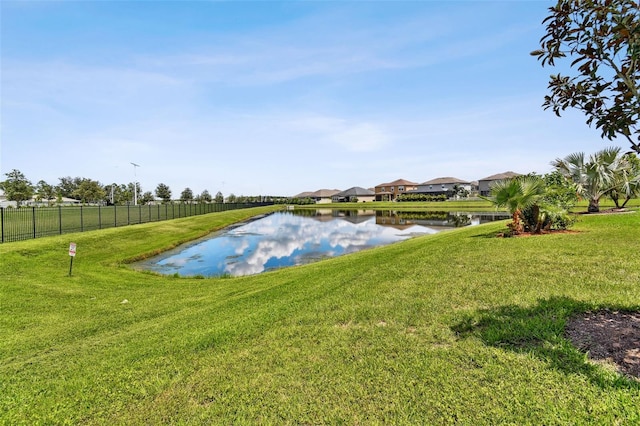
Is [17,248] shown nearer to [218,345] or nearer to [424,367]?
[218,345]

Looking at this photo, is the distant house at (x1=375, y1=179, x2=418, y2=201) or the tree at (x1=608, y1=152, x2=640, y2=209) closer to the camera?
the tree at (x1=608, y1=152, x2=640, y2=209)

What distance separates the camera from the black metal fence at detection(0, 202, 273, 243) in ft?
73.5

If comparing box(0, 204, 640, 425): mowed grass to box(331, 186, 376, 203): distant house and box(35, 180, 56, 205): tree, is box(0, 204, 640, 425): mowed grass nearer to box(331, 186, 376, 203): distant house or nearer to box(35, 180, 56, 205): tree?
box(35, 180, 56, 205): tree

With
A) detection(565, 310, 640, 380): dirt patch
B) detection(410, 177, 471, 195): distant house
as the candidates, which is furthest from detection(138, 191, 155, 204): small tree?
detection(565, 310, 640, 380): dirt patch

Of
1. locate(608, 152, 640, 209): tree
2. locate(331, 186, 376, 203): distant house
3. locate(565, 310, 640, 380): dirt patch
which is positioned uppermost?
locate(331, 186, 376, 203): distant house

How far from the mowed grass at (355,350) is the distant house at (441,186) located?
10560 centimetres

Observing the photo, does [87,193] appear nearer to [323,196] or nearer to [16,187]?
[16,187]

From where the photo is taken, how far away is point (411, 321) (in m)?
4.48

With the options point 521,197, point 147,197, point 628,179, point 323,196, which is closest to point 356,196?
point 323,196

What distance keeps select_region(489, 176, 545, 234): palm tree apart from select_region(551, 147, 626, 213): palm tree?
5.72 meters

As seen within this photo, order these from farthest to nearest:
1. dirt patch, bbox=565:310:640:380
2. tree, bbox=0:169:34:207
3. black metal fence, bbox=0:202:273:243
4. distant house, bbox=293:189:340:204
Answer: distant house, bbox=293:189:340:204
tree, bbox=0:169:34:207
black metal fence, bbox=0:202:273:243
dirt patch, bbox=565:310:640:380

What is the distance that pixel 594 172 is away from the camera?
1389 cm

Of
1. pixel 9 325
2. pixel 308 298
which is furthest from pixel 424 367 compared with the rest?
pixel 9 325

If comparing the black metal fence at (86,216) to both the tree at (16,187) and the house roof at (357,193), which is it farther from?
the house roof at (357,193)
